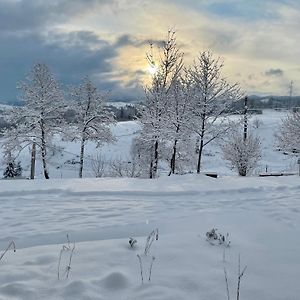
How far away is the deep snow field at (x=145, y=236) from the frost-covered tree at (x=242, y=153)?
79.7ft

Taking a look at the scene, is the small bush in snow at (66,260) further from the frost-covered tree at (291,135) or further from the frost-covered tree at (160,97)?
the frost-covered tree at (291,135)

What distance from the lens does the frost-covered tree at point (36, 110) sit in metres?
29.9

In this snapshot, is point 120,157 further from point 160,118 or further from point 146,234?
point 146,234

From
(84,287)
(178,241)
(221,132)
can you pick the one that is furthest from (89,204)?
(221,132)

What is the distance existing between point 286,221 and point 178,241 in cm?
290

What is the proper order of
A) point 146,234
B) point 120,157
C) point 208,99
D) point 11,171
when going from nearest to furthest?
point 146,234 < point 208,99 < point 11,171 < point 120,157

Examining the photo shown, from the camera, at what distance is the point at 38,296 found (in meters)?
3.65

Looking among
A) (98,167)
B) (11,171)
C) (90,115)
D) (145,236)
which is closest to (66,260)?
(145,236)

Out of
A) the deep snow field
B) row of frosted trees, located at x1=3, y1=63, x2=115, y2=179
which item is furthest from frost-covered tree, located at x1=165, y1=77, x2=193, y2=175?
the deep snow field

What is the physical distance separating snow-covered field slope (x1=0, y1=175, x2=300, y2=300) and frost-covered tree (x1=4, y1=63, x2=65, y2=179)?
18230 mm

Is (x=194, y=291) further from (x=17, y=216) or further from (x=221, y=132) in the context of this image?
(x=221, y=132)

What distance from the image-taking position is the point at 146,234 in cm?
648

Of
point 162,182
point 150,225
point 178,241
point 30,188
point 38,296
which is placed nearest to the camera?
point 38,296

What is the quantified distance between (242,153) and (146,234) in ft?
105
